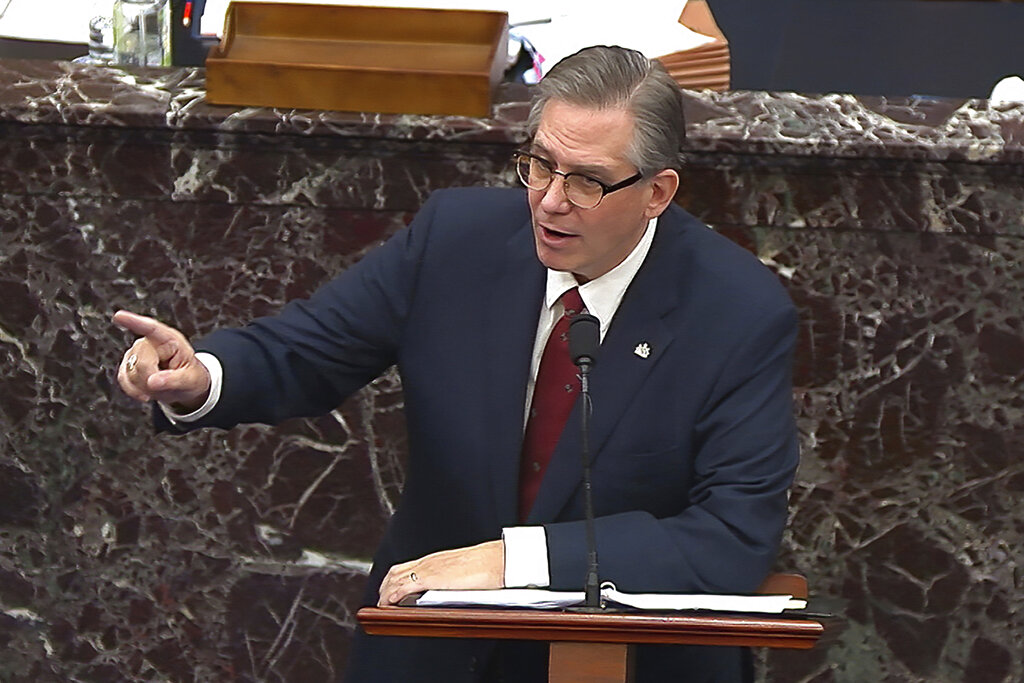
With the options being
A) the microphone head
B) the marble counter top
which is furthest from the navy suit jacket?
the marble counter top

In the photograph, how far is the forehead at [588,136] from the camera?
2.01 m

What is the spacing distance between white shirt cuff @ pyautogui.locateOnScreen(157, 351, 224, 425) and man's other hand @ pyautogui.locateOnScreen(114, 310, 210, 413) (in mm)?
24

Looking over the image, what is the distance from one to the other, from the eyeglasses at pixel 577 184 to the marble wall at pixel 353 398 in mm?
595

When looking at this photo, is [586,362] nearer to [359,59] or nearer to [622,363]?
[622,363]

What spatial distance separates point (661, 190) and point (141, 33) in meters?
1.32

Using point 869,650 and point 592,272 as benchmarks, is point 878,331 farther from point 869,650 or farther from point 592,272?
point 592,272

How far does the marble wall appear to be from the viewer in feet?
8.75

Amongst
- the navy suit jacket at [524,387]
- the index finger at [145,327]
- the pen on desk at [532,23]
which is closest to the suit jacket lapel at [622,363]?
the navy suit jacket at [524,387]

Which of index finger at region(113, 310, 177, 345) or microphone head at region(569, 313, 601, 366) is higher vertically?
microphone head at region(569, 313, 601, 366)

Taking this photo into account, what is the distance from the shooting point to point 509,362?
2.13 m

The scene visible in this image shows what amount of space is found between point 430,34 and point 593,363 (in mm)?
1138

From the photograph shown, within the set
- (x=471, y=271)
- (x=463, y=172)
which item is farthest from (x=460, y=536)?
(x=463, y=172)

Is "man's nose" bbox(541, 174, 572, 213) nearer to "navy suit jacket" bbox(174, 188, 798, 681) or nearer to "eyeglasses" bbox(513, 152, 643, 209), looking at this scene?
"eyeglasses" bbox(513, 152, 643, 209)

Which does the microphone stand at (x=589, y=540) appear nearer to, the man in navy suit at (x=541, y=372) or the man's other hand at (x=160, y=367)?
the man in navy suit at (x=541, y=372)
